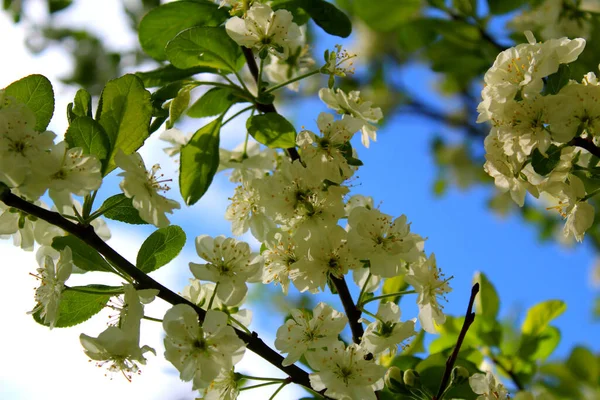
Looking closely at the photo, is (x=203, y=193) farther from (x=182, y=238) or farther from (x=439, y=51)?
(x=439, y=51)

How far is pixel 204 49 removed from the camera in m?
1.55

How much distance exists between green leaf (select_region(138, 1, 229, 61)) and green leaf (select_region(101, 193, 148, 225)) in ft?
1.78

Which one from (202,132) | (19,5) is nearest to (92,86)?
(19,5)

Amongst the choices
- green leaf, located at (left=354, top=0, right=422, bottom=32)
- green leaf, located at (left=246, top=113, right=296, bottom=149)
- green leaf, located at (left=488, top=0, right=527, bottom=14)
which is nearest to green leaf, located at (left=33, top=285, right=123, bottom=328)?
green leaf, located at (left=246, top=113, right=296, bottom=149)

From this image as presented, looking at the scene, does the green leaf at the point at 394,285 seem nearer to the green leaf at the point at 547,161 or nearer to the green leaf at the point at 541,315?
the green leaf at the point at 541,315

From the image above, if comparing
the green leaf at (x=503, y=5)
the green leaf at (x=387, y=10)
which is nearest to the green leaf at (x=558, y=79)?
the green leaf at (x=503, y=5)

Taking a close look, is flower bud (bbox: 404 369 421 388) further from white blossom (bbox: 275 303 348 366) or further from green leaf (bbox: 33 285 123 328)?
green leaf (bbox: 33 285 123 328)

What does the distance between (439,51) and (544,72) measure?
1.30 m

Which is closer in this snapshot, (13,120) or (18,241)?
(13,120)

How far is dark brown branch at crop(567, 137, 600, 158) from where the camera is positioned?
1275 mm

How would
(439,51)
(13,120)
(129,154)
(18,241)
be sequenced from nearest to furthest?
1. (13,120)
2. (129,154)
3. (18,241)
4. (439,51)

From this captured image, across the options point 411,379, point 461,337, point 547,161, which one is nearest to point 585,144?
point 547,161

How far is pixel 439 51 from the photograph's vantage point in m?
2.57

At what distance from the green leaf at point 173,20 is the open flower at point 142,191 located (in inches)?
20.4
